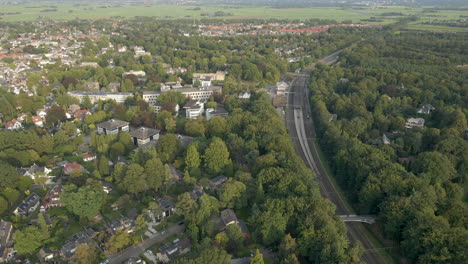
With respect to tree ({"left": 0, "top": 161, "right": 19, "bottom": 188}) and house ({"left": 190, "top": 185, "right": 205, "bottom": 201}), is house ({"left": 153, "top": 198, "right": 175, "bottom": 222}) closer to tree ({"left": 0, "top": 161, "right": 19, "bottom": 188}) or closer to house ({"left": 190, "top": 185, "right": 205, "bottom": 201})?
house ({"left": 190, "top": 185, "right": 205, "bottom": 201})

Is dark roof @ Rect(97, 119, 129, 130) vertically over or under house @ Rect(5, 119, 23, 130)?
over

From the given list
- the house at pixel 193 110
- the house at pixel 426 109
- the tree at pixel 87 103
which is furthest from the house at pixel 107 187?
the house at pixel 426 109

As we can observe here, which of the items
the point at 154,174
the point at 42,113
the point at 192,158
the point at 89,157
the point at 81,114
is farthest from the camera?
the point at 81,114

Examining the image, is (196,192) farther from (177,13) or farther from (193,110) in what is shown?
(177,13)

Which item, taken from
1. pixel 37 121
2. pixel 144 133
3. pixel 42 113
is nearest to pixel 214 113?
pixel 144 133

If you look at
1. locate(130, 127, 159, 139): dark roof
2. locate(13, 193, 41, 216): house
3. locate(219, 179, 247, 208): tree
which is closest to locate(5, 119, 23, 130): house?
locate(130, 127, 159, 139): dark roof

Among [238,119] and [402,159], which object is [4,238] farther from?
[402,159]
